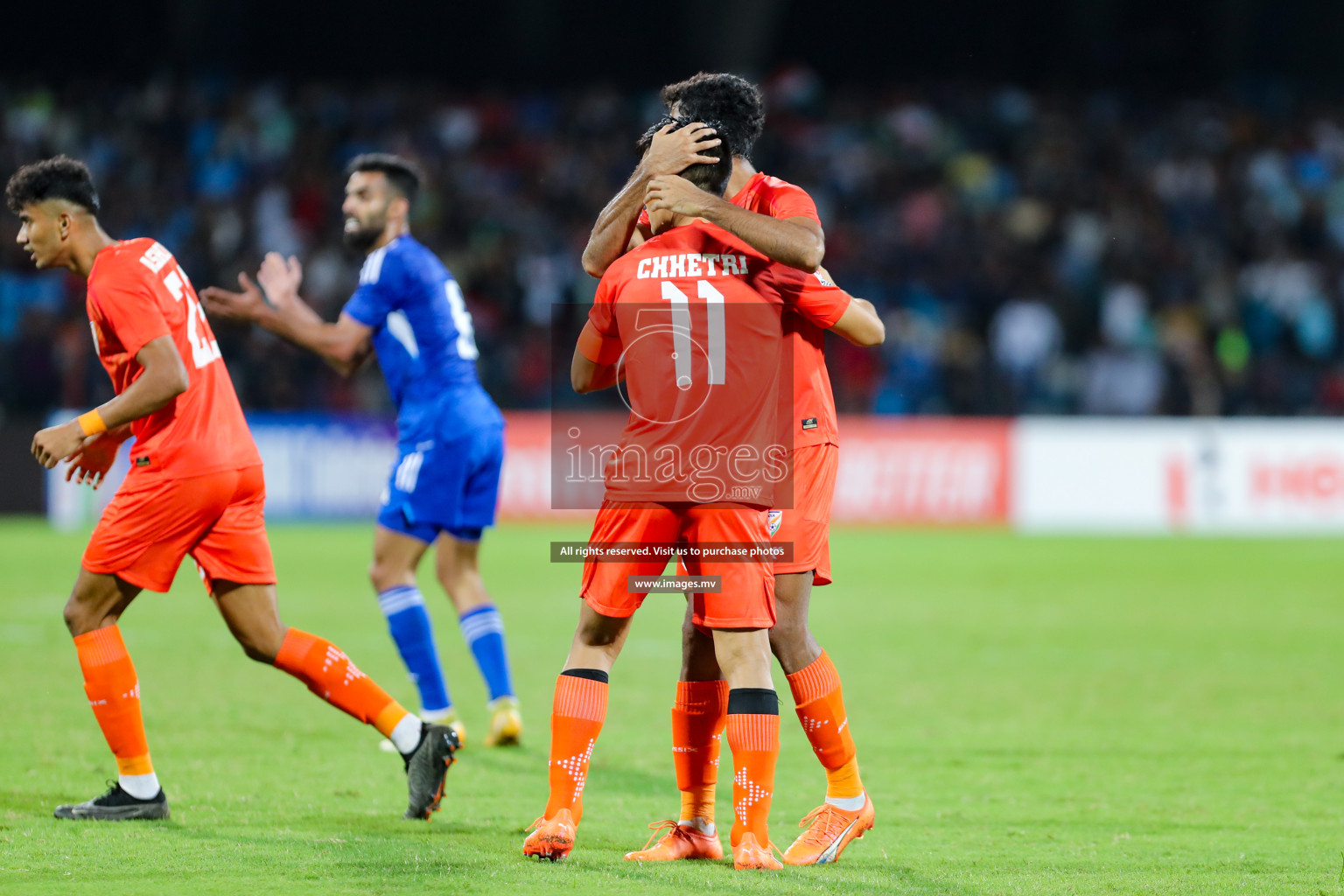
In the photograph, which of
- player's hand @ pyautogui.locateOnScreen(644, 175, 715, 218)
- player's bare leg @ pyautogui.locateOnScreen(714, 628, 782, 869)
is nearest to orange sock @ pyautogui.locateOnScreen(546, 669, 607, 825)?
player's bare leg @ pyautogui.locateOnScreen(714, 628, 782, 869)

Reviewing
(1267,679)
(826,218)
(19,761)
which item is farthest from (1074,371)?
(19,761)

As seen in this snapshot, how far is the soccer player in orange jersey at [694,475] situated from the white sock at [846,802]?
0.36 metres

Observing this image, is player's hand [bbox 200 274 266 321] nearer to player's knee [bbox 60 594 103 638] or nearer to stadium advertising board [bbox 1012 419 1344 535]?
player's knee [bbox 60 594 103 638]

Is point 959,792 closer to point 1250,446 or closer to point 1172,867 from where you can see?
point 1172,867

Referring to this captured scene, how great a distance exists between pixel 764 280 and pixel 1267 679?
17.8 feet

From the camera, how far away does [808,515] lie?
4672 millimetres

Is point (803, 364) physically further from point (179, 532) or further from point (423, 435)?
point (423, 435)

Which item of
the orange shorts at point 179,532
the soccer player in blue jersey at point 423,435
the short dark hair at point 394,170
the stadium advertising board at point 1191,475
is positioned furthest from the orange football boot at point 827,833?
the stadium advertising board at point 1191,475

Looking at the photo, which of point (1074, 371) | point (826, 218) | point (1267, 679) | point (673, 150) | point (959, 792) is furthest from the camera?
point (826, 218)

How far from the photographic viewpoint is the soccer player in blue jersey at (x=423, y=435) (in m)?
6.74

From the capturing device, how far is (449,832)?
4891 millimetres

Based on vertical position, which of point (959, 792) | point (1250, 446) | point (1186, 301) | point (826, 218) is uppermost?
point (826, 218)

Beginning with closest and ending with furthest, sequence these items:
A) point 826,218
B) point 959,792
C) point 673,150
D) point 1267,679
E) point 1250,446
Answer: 1. point 673,150
2. point 959,792
3. point 1267,679
4. point 1250,446
5. point 826,218

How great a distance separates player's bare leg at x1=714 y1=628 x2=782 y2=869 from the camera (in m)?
4.36
